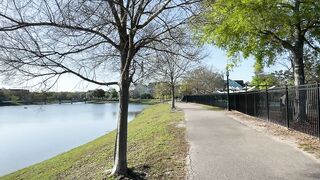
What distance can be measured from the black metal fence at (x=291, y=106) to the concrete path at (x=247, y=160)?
1.53 m

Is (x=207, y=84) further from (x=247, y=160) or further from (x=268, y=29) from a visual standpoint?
(x=247, y=160)

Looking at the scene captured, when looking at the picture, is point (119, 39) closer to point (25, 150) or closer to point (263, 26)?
point (263, 26)

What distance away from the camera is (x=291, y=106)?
15.4 meters

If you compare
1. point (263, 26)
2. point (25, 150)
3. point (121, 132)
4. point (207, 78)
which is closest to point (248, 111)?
point (263, 26)

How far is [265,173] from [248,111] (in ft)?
55.7

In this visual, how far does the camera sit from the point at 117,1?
7594mm

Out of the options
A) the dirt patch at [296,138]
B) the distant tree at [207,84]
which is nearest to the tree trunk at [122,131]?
the dirt patch at [296,138]

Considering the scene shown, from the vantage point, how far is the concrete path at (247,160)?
26.1ft

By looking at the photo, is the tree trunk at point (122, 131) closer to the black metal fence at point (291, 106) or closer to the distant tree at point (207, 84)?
the black metal fence at point (291, 106)

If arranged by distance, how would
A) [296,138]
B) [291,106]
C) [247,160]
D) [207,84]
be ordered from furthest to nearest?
[207,84] < [291,106] < [296,138] < [247,160]

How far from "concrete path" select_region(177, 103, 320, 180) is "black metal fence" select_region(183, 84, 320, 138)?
153cm

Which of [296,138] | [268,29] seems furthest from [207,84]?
[296,138]

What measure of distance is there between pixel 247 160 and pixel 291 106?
6.80 metres

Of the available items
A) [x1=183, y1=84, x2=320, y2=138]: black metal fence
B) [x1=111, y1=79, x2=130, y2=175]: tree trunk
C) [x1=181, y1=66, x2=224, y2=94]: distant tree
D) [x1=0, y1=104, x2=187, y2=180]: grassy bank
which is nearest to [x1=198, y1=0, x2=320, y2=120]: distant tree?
[x1=183, y1=84, x2=320, y2=138]: black metal fence
